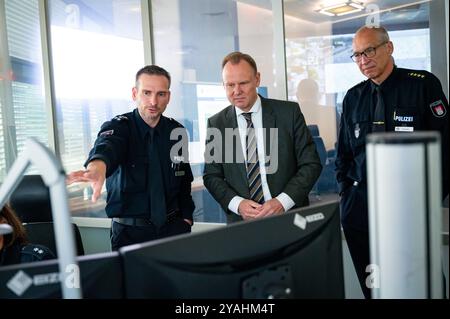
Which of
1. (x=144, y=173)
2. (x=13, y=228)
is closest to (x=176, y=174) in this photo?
(x=144, y=173)

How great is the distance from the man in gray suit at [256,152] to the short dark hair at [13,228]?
89 cm

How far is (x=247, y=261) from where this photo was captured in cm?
96

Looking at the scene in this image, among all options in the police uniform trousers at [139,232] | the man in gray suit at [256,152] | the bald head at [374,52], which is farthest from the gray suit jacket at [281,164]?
the bald head at [374,52]

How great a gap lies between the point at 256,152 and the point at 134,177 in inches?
23.4

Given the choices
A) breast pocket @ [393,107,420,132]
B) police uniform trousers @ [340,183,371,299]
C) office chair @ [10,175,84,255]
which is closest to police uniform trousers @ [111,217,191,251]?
office chair @ [10,175,84,255]

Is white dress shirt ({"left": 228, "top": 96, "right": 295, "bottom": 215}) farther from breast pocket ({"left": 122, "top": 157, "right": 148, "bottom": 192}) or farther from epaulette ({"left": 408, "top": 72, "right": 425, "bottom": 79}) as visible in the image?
epaulette ({"left": 408, "top": 72, "right": 425, "bottom": 79})

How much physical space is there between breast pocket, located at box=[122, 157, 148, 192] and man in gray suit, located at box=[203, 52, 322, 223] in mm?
304

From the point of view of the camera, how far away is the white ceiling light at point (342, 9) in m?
3.03

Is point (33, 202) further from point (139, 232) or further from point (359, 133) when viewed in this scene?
point (359, 133)

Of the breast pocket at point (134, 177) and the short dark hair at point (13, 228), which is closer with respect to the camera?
the short dark hair at point (13, 228)

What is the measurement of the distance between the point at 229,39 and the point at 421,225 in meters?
2.78

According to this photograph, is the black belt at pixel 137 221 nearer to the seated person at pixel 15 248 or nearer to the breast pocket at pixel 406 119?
the seated person at pixel 15 248
